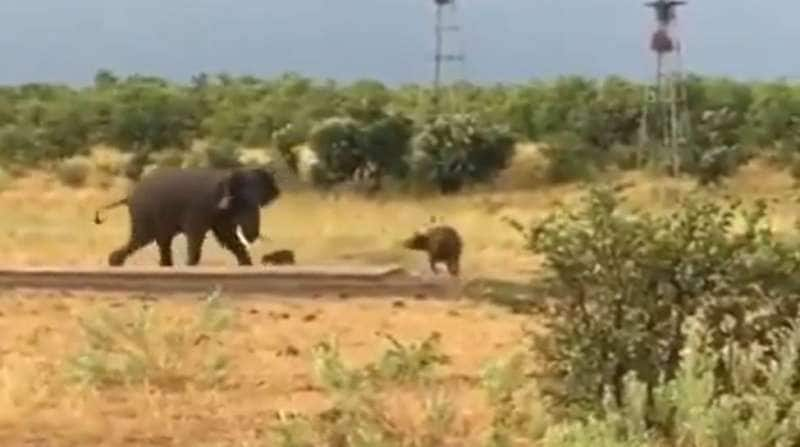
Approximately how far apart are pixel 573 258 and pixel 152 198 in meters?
12.1

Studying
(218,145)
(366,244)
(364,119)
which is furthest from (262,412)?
(218,145)

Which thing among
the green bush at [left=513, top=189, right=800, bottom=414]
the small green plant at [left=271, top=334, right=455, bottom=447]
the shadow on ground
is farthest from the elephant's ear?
the green bush at [left=513, top=189, right=800, bottom=414]

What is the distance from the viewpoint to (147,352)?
12.3 m

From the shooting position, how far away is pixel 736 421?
8945 mm

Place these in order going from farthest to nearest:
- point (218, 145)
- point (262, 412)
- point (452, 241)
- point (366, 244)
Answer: point (218, 145)
point (366, 244)
point (452, 241)
point (262, 412)

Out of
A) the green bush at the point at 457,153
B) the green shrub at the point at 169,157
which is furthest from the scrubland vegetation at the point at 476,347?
the green shrub at the point at 169,157

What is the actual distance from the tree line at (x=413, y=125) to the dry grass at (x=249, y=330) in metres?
6.66

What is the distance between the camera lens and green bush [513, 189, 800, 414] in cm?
998

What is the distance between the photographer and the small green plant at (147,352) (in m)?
11.9

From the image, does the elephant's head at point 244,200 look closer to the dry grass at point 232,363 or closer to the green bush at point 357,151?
the dry grass at point 232,363

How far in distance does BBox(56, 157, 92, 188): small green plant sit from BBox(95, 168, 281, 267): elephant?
21836mm

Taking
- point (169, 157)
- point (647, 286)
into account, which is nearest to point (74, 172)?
point (169, 157)

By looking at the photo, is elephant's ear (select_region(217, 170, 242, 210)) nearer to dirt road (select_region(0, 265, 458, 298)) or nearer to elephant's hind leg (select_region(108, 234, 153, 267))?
elephant's hind leg (select_region(108, 234, 153, 267))

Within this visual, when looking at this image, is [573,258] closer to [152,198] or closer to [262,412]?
[262,412]
